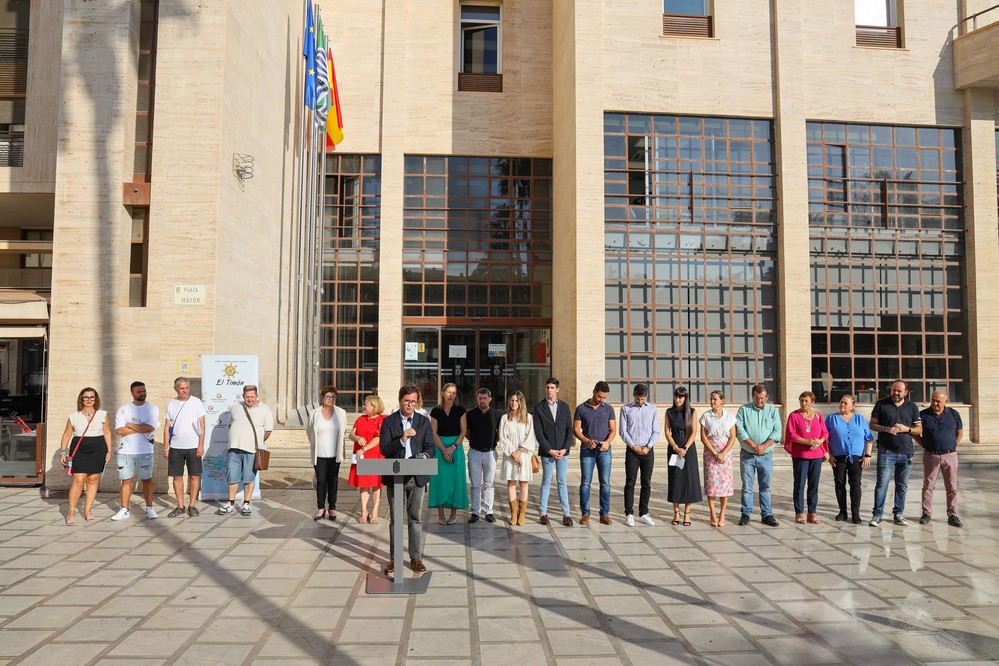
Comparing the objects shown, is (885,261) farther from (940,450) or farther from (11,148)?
(11,148)

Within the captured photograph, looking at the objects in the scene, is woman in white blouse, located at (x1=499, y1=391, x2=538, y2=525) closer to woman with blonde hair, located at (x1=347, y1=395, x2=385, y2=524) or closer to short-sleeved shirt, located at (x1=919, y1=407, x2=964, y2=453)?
woman with blonde hair, located at (x1=347, y1=395, x2=385, y2=524)

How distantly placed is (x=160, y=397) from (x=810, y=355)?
12914mm

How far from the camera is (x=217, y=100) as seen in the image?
10.4 meters

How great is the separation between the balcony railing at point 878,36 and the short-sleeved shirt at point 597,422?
1261cm

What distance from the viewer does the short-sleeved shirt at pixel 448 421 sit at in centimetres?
826

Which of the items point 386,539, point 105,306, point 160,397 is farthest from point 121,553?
point 105,306

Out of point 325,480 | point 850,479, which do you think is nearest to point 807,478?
point 850,479

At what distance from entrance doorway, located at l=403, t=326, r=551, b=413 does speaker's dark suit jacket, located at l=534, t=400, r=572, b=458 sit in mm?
7742

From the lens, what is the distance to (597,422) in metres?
8.37

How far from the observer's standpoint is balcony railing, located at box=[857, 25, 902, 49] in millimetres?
15344

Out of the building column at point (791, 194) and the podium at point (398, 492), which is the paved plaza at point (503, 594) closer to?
the podium at point (398, 492)

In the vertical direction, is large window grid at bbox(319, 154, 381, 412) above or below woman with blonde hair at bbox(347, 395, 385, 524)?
above

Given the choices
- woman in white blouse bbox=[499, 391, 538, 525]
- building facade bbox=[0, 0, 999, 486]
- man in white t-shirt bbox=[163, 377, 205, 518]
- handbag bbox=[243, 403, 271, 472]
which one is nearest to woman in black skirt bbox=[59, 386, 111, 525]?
man in white t-shirt bbox=[163, 377, 205, 518]

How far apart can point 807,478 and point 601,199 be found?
7449mm
